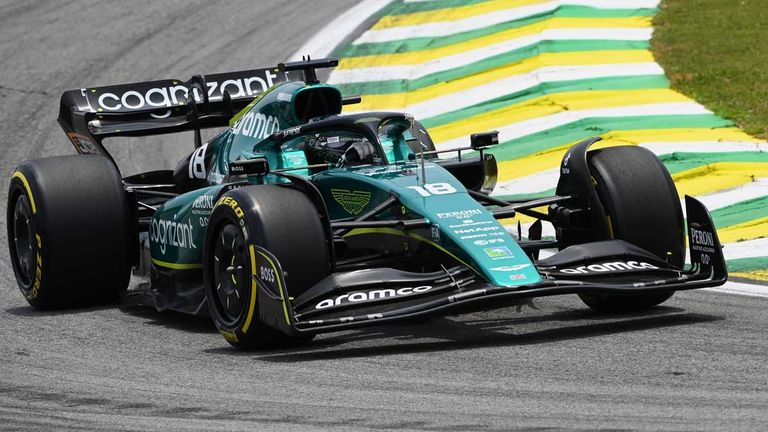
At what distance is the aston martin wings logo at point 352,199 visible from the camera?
8.08 metres

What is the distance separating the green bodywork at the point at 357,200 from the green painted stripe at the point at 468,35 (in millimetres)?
6852

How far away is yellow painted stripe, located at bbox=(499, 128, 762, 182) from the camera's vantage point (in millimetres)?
12125

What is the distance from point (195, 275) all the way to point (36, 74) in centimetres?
928

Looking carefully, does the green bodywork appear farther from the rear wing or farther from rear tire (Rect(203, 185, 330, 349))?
the rear wing

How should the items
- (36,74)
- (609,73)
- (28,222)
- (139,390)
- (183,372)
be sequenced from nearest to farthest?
(139,390) < (183,372) < (28,222) < (609,73) < (36,74)


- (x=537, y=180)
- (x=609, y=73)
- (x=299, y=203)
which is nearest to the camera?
(x=299, y=203)

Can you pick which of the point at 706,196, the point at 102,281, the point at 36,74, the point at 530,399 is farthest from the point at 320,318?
the point at 36,74

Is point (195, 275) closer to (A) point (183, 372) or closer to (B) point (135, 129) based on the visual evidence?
(A) point (183, 372)

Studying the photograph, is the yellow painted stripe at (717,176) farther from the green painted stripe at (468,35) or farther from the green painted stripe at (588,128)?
the green painted stripe at (468,35)

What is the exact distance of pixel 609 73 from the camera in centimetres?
1411

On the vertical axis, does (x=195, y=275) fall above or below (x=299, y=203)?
below

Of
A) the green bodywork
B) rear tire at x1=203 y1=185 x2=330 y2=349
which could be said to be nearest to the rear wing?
the green bodywork

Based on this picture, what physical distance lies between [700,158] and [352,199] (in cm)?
448

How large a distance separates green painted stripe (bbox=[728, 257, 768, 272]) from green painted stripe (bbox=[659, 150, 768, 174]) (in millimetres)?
2219
